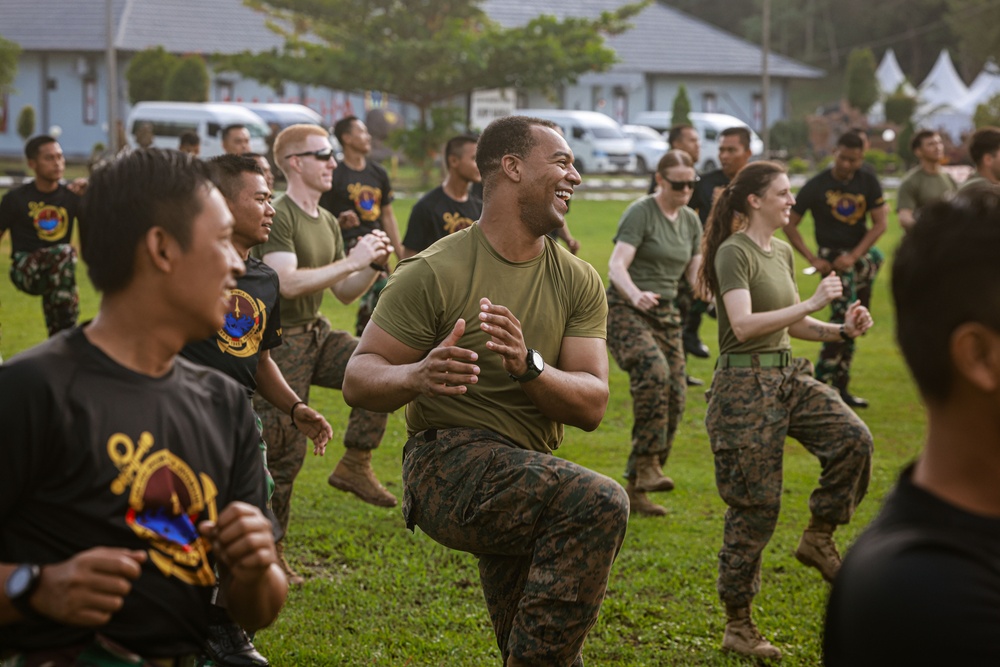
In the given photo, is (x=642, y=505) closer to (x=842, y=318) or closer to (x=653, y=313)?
(x=653, y=313)

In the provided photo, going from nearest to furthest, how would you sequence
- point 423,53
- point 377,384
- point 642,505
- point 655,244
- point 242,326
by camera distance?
point 377,384 < point 242,326 < point 642,505 < point 655,244 < point 423,53

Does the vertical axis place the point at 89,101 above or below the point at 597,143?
above

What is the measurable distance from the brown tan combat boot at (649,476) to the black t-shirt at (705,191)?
14.0ft

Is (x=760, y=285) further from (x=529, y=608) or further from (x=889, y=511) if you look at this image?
(x=889, y=511)

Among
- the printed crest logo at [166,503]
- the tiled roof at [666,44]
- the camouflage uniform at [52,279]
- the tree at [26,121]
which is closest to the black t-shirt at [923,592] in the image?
the printed crest logo at [166,503]

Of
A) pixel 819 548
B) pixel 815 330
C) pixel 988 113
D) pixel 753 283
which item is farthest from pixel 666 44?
pixel 819 548

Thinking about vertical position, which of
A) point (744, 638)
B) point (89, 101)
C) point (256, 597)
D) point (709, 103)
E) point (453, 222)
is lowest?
point (744, 638)

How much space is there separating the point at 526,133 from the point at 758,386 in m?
1.96

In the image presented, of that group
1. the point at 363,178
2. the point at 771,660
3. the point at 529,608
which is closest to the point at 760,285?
the point at 771,660

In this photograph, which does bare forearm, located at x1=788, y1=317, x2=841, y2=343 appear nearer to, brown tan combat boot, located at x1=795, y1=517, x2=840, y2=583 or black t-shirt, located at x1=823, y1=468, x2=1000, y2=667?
brown tan combat boot, located at x1=795, y1=517, x2=840, y2=583

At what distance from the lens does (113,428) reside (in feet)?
8.82

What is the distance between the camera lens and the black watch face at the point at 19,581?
2533 mm

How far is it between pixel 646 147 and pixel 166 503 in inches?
1765

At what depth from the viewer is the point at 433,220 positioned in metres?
9.71
